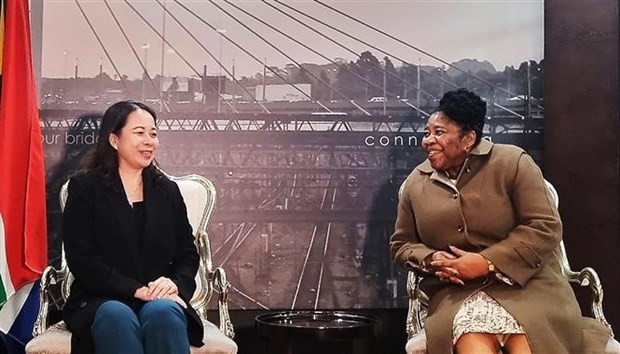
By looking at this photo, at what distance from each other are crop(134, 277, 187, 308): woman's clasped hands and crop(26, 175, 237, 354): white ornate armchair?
0.20 m

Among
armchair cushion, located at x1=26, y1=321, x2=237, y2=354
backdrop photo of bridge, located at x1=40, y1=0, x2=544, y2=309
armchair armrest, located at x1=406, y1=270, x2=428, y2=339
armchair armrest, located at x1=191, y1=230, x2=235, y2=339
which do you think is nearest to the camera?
armchair cushion, located at x1=26, y1=321, x2=237, y2=354

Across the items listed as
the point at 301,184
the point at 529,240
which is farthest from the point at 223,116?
the point at 529,240

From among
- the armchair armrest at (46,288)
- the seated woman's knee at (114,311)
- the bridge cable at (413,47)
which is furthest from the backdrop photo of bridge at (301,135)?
the seated woman's knee at (114,311)

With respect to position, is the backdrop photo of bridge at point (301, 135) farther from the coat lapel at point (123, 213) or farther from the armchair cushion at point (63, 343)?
the armchair cushion at point (63, 343)

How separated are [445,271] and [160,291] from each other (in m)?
1.11

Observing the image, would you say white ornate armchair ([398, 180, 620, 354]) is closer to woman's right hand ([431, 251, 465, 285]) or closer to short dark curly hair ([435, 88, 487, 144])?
woman's right hand ([431, 251, 465, 285])

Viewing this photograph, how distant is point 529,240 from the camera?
9.91 feet

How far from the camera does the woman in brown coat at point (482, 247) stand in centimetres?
293

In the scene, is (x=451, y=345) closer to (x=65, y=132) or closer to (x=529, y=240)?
(x=529, y=240)

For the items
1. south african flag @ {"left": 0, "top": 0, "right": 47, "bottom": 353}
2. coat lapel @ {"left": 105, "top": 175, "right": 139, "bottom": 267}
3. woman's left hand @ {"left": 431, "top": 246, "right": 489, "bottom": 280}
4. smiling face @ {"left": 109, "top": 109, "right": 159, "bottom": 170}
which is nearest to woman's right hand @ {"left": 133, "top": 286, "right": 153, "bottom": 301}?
coat lapel @ {"left": 105, "top": 175, "right": 139, "bottom": 267}

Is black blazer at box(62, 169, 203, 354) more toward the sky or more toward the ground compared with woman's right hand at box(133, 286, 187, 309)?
more toward the sky

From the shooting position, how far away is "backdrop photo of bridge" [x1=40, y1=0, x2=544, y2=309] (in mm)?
4082

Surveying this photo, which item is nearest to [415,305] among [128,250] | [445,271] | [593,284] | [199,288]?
A: [445,271]

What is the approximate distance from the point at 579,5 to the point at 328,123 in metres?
1.47
